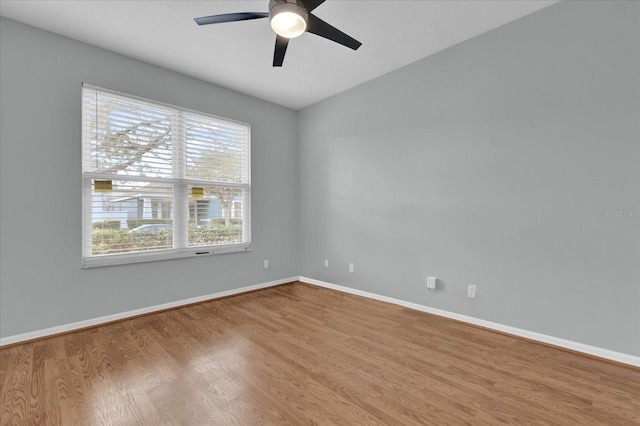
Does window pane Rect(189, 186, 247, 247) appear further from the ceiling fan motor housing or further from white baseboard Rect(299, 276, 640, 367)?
the ceiling fan motor housing

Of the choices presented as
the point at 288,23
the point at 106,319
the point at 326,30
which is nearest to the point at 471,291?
the point at 326,30

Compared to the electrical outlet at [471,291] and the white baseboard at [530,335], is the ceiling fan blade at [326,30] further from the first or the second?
the white baseboard at [530,335]

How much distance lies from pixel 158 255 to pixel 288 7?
307cm

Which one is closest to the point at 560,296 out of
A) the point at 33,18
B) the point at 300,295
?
the point at 300,295

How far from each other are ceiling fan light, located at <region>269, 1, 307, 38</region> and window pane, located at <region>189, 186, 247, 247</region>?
8.15 ft

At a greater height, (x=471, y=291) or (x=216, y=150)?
(x=216, y=150)

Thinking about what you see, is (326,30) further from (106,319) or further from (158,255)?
(106,319)

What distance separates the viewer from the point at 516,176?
2.76 m

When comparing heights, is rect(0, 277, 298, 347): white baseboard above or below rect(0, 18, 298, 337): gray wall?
below

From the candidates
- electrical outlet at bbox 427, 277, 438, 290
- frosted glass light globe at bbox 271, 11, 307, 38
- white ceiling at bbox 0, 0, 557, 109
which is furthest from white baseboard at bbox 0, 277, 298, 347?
frosted glass light globe at bbox 271, 11, 307, 38

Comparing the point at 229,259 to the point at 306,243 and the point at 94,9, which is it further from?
the point at 94,9

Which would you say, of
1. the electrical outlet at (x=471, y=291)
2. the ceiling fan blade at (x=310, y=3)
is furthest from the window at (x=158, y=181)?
the electrical outlet at (x=471, y=291)

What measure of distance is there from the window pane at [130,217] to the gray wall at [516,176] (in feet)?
8.51

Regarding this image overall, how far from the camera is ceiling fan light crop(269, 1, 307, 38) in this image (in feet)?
6.41
